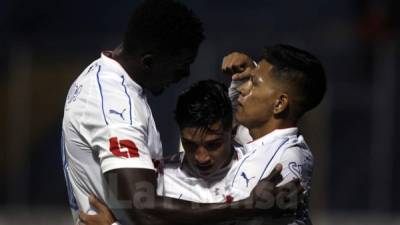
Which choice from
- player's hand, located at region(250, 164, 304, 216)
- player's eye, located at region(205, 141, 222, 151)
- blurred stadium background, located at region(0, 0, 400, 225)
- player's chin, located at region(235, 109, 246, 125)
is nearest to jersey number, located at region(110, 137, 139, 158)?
player's hand, located at region(250, 164, 304, 216)

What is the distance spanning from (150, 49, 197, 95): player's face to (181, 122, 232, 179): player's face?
36 cm

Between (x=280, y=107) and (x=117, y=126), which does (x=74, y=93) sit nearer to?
(x=117, y=126)

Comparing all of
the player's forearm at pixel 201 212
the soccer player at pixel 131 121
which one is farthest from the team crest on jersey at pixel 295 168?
the soccer player at pixel 131 121

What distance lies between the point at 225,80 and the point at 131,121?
669 centimetres

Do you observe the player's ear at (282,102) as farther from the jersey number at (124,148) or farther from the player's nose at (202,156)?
the jersey number at (124,148)

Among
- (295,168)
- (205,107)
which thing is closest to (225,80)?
(205,107)

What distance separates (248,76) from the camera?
6.08 meters

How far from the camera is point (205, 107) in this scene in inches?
229

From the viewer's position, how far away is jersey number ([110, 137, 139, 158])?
5160 millimetres

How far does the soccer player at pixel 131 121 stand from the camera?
519 centimetres

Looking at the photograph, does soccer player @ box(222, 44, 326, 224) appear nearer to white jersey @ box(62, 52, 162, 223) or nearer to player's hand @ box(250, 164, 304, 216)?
player's hand @ box(250, 164, 304, 216)

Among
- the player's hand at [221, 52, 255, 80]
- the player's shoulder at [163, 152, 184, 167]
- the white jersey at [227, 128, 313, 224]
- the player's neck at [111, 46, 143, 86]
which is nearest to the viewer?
the white jersey at [227, 128, 313, 224]

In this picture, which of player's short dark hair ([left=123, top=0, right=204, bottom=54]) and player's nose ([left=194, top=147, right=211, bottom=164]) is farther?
player's nose ([left=194, top=147, right=211, bottom=164])

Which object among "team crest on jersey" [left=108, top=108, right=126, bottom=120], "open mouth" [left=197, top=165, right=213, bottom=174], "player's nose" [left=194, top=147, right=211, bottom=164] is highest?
"team crest on jersey" [left=108, top=108, right=126, bottom=120]
